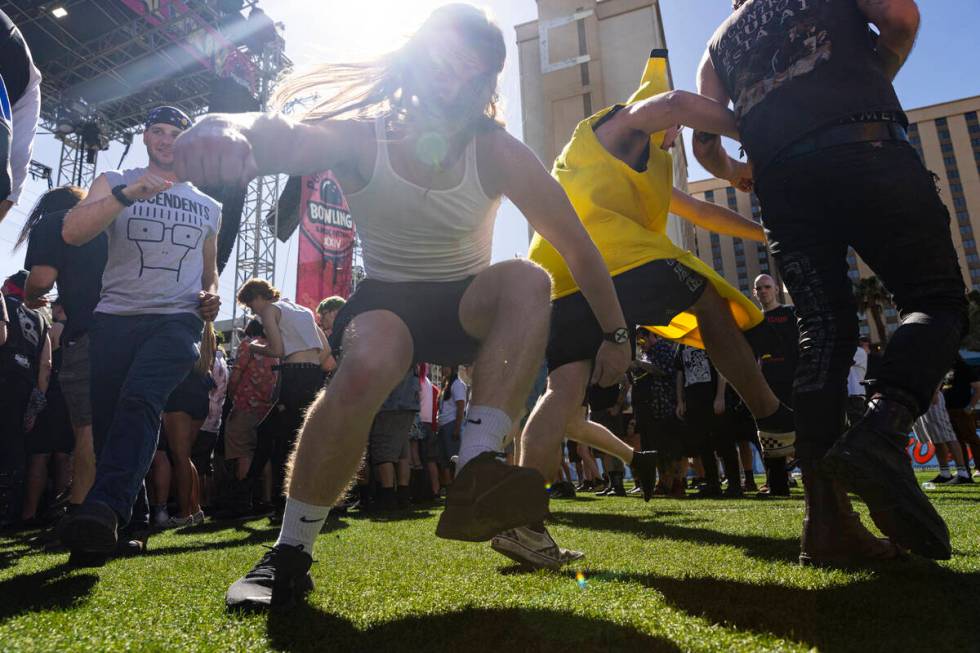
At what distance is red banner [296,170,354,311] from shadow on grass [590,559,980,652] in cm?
1591

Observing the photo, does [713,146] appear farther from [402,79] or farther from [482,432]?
[482,432]

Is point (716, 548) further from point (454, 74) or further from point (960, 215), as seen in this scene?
point (960, 215)

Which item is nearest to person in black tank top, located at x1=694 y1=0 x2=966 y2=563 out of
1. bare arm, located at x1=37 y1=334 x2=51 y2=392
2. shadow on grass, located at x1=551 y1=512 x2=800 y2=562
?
shadow on grass, located at x1=551 y1=512 x2=800 y2=562

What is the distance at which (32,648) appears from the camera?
1252 millimetres

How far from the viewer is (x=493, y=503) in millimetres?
1443

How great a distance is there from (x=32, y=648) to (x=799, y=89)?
242 cm

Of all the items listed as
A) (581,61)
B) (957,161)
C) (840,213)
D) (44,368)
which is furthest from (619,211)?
(957,161)

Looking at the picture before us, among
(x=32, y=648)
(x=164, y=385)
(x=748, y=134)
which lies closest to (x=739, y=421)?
(x=748, y=134)

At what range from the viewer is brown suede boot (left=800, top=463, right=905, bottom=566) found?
5.97 feet

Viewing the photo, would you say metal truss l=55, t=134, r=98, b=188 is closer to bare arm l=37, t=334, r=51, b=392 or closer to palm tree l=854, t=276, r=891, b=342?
bare arm l=37, t=334, r=51, b=392

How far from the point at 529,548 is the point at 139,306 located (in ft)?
6.80

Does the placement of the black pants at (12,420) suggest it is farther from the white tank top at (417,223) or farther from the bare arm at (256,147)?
the bare arm at (256,147)

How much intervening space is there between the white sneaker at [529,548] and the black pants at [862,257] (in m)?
0.88

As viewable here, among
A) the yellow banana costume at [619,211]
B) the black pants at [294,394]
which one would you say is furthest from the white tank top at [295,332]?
the yellow banana costume at [619,211]
